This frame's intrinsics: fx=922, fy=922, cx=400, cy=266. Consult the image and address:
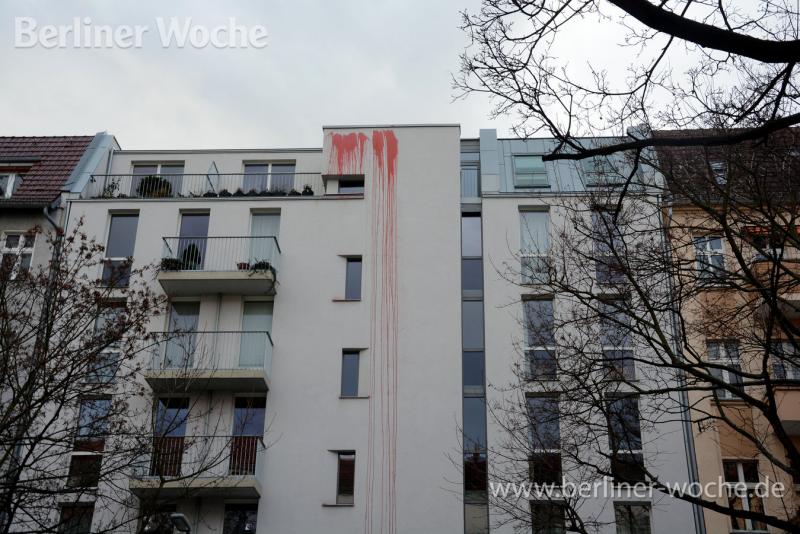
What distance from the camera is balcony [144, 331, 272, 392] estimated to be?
80.7 ft

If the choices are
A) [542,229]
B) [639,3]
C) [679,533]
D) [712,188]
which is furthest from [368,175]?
[639,3]

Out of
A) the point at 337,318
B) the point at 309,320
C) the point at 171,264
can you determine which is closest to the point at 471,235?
the point at 337,318

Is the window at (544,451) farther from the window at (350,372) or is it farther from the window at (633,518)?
the window at (350,372)

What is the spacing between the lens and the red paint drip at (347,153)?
28.6 meters

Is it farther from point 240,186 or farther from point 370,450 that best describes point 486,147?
point 370,450

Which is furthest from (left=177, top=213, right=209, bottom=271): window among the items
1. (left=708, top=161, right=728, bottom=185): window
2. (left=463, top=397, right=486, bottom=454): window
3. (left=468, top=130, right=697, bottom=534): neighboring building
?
(left=708, top=161, right=728, bottom=185): window

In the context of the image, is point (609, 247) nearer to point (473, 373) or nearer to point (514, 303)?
point (514, 303)

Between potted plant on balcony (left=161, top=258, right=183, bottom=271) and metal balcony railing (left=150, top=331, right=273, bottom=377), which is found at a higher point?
potted plant on balcony (left=161, top=258, right=183, bottom=271)

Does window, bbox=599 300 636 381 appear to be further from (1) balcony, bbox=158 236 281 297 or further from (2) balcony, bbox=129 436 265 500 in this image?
(1) balcony, bbox=158 236 281 297

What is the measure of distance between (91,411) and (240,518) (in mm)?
4955

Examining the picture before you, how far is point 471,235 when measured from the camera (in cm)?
2784

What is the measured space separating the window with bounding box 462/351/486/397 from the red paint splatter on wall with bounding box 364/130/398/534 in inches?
77.4

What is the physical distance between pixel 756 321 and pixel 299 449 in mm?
12786

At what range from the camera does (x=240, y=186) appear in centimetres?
2969
